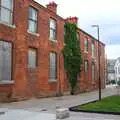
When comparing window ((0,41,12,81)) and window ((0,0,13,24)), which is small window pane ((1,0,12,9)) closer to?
window ((0,0,13,24))

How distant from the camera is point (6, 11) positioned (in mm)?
26906

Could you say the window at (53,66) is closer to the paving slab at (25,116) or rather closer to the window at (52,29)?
the window at (52,29)

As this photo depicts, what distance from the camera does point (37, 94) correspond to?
30.8 metres

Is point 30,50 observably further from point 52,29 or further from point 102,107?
point 102,107

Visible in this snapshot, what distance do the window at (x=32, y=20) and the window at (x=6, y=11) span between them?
10.5 feet

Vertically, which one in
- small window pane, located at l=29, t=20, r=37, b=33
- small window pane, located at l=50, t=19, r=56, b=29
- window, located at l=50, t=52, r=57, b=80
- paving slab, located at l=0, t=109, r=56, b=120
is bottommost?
paving slab, located at l=0, t=109, r=56, b=120

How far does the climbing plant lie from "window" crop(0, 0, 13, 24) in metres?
11.2

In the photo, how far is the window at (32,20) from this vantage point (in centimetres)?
3057

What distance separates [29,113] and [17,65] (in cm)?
939

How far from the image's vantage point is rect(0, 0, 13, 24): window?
2634cm

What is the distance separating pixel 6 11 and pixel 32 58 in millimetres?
5433

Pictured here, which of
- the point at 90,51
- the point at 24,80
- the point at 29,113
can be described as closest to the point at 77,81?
the point at 90,51

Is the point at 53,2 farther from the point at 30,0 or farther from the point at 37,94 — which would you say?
the point at 37,94

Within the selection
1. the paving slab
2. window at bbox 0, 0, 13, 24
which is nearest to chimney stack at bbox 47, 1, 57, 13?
window at bbox 0, 0, 13, 24
